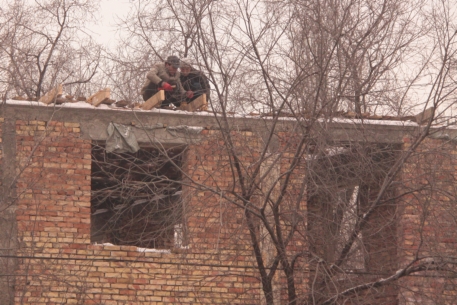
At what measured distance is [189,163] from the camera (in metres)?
15.6

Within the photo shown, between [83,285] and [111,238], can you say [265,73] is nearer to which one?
[83,285]

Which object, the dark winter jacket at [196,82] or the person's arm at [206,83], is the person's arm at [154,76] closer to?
the dark winter jacket at [196,82]

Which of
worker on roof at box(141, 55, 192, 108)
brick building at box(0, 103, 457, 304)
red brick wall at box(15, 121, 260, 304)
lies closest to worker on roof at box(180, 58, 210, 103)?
worker on roof at box(141, 55, 192, 108)

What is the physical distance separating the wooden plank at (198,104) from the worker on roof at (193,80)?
0.08m

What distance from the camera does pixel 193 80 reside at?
14320mm

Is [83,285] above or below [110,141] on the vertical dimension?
below

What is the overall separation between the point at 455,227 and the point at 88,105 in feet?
18.3

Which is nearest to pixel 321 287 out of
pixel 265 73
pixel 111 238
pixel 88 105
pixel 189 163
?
pixel 265 73

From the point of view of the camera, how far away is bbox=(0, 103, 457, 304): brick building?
1345 cm

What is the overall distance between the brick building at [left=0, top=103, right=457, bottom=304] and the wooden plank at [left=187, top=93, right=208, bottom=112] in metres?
0.14

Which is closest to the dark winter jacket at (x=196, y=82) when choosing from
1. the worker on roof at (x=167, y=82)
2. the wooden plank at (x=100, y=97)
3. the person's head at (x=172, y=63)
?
the worker on roof at (x=167, y=82)

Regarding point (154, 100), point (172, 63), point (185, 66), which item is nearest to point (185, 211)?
point (185, 66)

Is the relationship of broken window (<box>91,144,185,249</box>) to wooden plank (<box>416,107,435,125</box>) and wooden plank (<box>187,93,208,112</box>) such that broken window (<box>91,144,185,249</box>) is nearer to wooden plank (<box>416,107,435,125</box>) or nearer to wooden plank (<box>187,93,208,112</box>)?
wooden plank (<box>187,93,208,112</box>)

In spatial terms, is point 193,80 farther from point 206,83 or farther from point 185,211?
point 185,211
